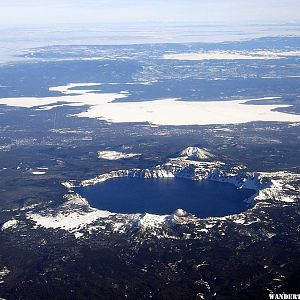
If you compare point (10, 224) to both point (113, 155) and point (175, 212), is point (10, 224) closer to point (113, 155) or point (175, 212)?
point (175, 212)

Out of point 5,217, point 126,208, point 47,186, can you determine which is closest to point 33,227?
point 5,217

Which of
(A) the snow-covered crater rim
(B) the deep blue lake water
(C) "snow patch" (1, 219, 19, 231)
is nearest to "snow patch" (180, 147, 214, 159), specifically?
(A) the snow-covered crater rim

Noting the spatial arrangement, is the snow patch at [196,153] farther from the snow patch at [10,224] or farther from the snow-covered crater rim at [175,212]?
the snow patch at [10,224]

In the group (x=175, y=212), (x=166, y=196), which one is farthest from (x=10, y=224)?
(x=166, y=196)

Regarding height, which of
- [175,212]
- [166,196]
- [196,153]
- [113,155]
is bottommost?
[113,155]

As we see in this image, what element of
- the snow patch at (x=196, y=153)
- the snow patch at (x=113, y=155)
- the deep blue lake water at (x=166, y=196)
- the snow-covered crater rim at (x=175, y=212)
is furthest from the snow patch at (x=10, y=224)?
the snow patch at (x=196, y=153)

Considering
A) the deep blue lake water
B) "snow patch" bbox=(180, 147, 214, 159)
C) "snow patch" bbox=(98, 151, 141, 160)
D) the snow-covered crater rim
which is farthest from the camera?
"snow patch" bbox=(98, 151, 141, 160)

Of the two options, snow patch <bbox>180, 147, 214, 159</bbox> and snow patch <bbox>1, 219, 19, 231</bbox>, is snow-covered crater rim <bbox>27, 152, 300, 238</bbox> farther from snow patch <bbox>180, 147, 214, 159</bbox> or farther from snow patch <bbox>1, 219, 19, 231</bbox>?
snow patch <bbox>1, 219, 19, 231</bbox>

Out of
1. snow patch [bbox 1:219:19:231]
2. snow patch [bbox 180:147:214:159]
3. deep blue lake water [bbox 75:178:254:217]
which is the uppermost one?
snow patch [bbox 1:219:19:231]

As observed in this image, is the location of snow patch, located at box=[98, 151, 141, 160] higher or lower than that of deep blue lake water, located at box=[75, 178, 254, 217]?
lower
